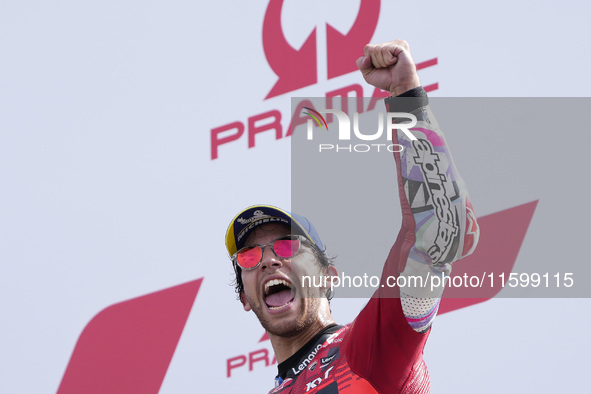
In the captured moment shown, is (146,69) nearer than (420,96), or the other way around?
(420,96)

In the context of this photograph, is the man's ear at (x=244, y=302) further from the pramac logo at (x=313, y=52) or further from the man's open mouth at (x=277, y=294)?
the pramac logo at (x=313, y=52)

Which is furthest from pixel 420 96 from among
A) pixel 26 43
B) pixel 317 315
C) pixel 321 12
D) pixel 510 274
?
pixel 26 43

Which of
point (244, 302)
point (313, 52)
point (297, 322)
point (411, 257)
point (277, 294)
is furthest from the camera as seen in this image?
point (313, 52)

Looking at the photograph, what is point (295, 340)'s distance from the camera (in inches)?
65.7

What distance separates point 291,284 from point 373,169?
402mm

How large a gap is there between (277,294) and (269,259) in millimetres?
90

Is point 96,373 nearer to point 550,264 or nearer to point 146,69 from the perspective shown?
point 146,69

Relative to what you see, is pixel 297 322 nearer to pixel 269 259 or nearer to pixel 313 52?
pixel 269 259

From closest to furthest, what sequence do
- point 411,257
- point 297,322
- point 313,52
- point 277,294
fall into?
point 411,257
point 297,322
point 277,294
point 313,52

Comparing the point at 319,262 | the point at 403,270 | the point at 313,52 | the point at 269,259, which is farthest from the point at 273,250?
the point at 313,52

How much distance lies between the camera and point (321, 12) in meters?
2.96

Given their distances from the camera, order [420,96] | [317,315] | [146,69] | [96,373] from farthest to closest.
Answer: [146,69], [96,373], [317,315], [420,96]

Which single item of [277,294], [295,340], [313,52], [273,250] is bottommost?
[295,340]

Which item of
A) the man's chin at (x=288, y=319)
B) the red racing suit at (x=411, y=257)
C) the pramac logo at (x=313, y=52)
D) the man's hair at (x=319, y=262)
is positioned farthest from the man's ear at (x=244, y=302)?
the pramac logo at (x=313, y=52)
